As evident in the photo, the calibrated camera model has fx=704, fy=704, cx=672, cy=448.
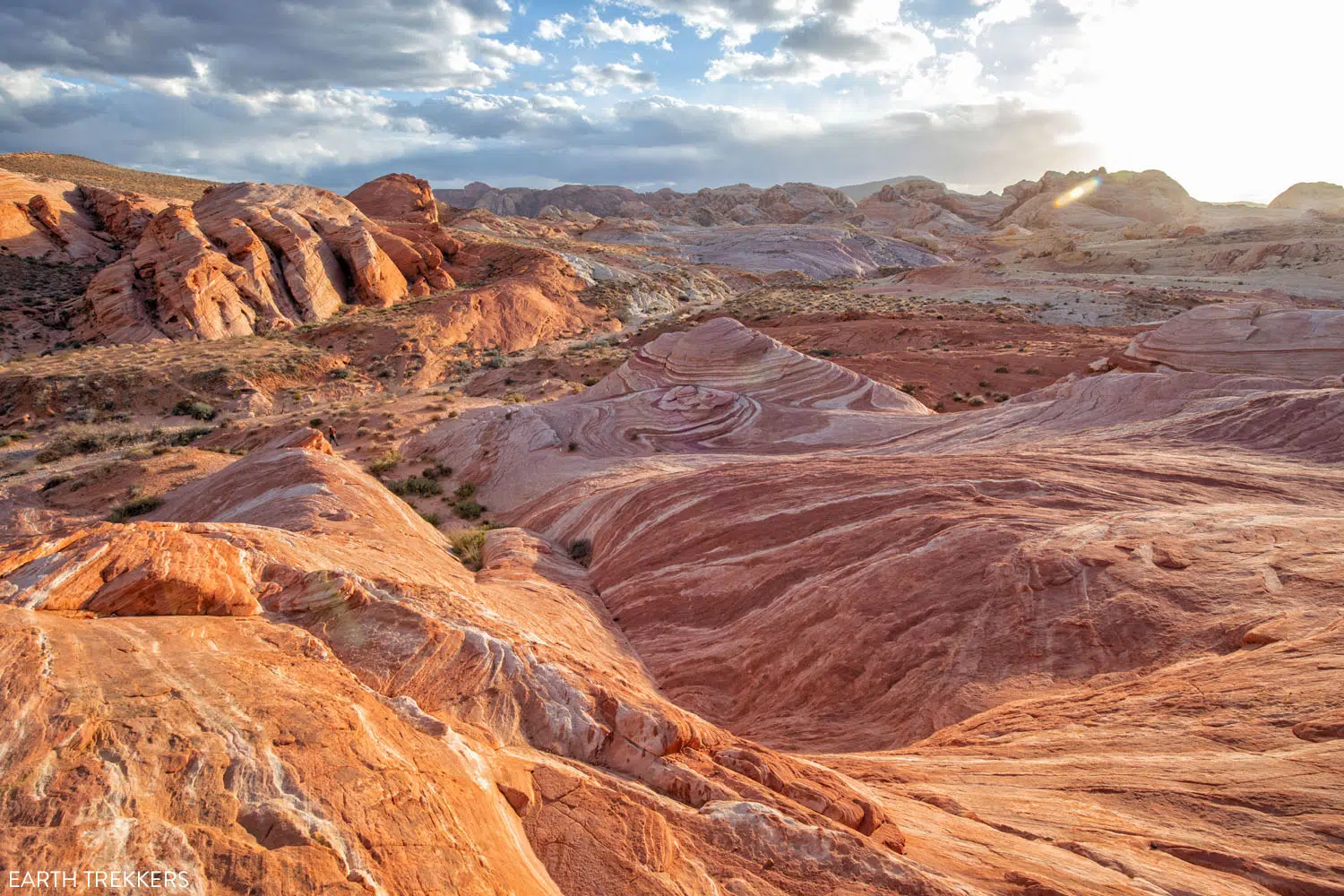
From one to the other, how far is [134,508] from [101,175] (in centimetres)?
6447

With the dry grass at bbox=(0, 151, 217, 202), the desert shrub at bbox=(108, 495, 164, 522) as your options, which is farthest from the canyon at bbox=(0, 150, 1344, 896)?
the dry grass at bbox=(0, 151, 217, 202)

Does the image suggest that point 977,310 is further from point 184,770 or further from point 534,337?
point 184,770

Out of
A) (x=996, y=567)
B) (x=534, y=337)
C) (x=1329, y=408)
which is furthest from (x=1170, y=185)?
(x=996, y=567)

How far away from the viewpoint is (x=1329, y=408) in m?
10.8

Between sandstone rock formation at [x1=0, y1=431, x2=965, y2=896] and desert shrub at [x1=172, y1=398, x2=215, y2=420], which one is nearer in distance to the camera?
sandstone rock formation at [x1=0, y1=431, x2=965, y2=896]

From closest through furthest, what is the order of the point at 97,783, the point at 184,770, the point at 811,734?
the point at 97,783, the point at 184,770, the point at 811,734

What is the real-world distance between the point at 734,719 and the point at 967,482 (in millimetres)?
4866

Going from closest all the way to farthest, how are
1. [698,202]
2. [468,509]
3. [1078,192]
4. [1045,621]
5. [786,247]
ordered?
[1045,621] < [468,509] < [786,247] < [1078,192] < [698,202]

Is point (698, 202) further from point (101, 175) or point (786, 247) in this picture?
point (101, 175)

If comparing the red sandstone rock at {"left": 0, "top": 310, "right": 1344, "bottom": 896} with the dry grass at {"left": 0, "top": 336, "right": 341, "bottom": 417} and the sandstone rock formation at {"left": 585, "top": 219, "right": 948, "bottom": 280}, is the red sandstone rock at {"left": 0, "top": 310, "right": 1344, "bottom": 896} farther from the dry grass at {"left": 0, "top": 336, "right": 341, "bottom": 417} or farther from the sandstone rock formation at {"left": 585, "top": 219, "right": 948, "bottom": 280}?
the sandstone rock formation at {"left": 585, "top": 219, "right": 948, "bottom": 280}

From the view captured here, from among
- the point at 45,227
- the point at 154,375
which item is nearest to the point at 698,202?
the point at 45,227

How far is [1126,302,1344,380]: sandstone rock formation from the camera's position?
18406mm

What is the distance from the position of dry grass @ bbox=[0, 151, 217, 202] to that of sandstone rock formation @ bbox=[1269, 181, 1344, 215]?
432 ft

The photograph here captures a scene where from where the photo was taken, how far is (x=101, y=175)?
60.2 m
